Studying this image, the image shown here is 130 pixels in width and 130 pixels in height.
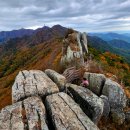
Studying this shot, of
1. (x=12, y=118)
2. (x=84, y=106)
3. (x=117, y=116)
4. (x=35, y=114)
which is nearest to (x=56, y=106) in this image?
(x=35, y=114)

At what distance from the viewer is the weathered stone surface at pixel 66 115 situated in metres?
11.6

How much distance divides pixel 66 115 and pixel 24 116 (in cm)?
204

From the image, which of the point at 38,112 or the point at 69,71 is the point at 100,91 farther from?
the point at 38,112

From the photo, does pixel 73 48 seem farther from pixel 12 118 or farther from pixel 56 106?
pixel 12 118

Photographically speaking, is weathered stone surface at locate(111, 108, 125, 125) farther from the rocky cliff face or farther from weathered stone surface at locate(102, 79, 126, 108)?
weathered stone surface at locate(102, 79, 126, 108)

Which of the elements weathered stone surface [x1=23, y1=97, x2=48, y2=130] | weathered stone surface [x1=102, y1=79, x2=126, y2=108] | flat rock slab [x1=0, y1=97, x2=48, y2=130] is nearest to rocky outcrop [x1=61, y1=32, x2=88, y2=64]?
weathered stone surface [x1=102, y1=79, x2=126, y2=108]

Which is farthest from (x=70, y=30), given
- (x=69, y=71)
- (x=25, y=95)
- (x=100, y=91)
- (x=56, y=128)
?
(x=56, y=128)

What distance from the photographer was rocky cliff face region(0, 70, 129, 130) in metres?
11.7

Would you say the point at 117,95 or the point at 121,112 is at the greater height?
the point at 117,95

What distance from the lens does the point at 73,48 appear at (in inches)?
1528

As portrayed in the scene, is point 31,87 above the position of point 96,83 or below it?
above

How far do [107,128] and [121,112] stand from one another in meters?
1.82

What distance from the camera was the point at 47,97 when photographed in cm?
1462

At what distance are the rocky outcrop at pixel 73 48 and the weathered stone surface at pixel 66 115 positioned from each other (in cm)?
1936
